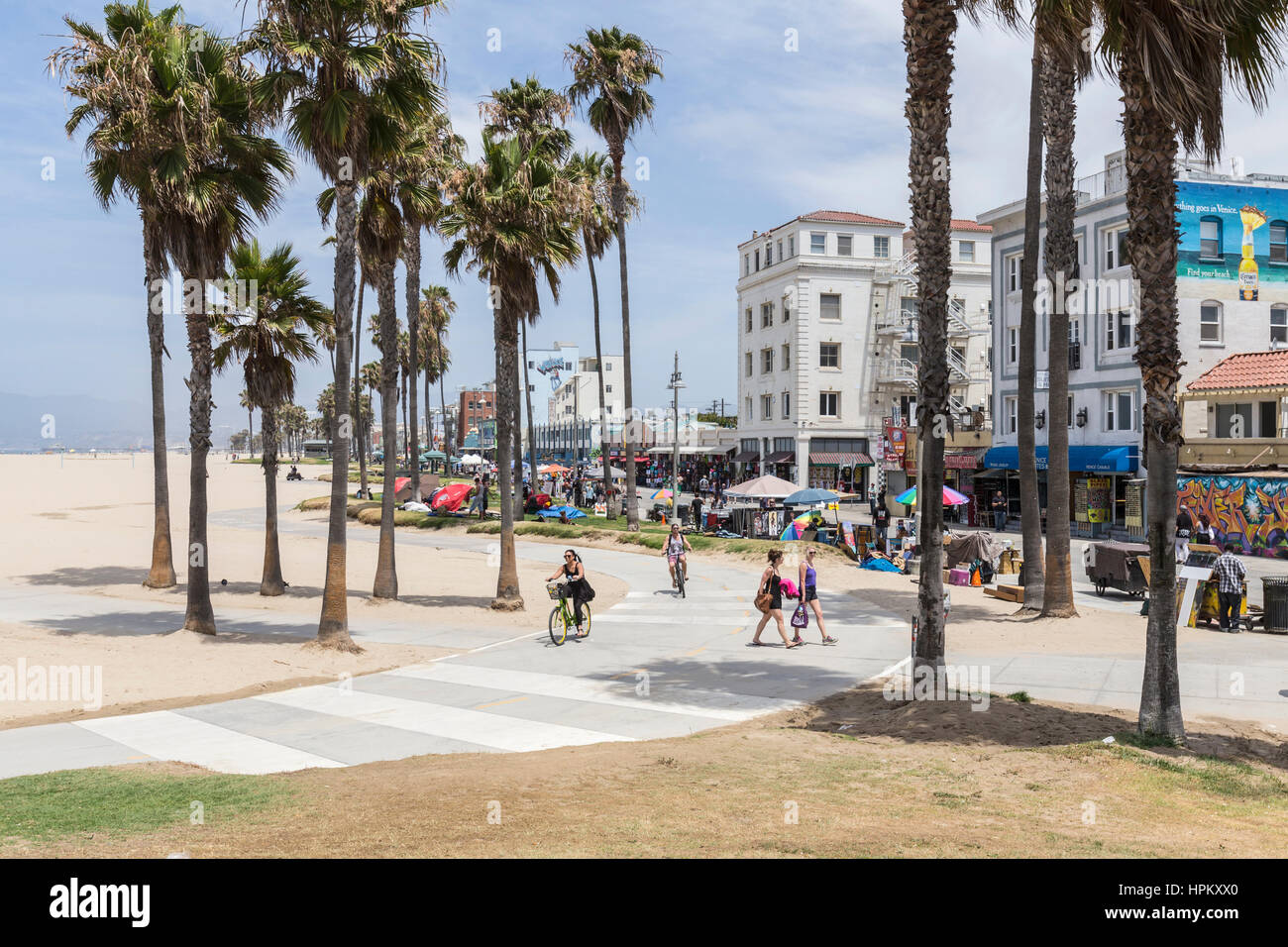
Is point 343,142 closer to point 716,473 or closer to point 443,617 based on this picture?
point 443,617

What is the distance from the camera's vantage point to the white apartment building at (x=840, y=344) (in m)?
59.3

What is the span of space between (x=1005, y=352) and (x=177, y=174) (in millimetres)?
38408

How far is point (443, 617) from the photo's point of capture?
21.4 metres

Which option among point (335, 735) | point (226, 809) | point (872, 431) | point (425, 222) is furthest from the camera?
point (872, 431)

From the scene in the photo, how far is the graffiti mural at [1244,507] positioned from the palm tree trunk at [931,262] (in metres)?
24.6

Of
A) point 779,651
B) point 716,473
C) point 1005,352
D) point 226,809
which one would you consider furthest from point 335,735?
point 716,473

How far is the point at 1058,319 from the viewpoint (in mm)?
19500

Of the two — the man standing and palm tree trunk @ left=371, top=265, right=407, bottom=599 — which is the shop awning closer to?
palm tree trunk @ left=371, top=265, right=407, bottom=599

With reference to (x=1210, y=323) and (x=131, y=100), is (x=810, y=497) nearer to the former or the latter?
(x=1210, y=323)

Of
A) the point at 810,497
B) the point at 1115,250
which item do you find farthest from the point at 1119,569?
the point at 1115,250

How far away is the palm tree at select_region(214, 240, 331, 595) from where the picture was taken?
904 inches

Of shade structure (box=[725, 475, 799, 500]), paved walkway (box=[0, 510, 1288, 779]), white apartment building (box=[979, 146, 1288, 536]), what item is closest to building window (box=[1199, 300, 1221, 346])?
white apartment building (box=[979, 146, 1288, 536])

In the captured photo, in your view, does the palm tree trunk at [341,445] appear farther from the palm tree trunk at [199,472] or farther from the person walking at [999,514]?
the person walking at [999,514]
